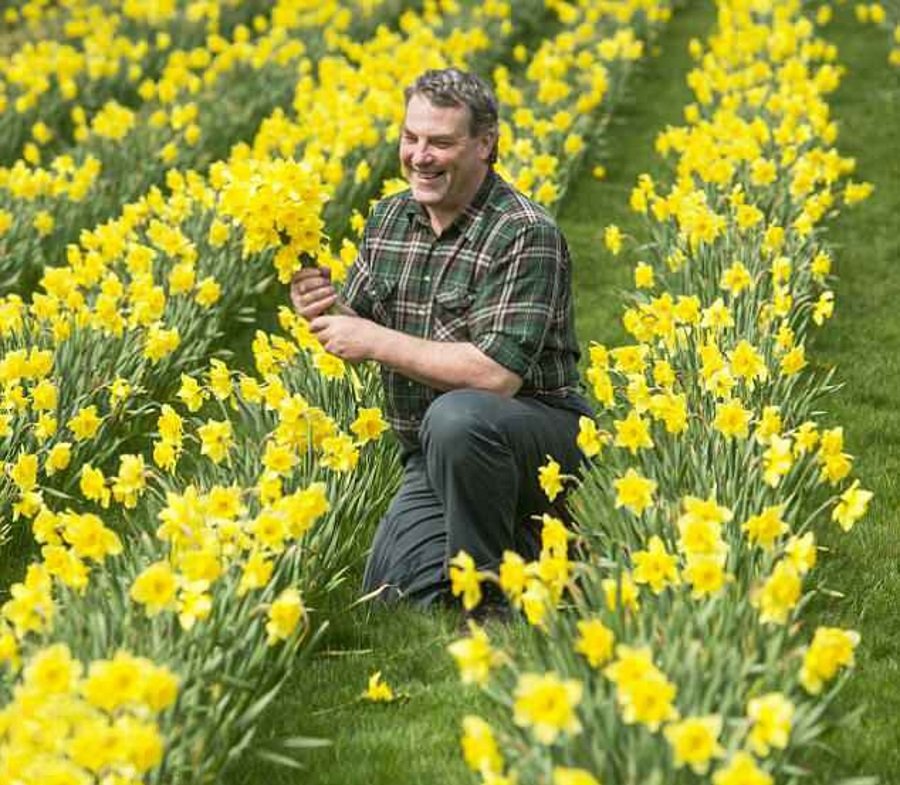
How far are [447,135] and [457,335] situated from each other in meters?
0.51

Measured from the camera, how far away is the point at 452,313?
448cm

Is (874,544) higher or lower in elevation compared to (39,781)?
lower

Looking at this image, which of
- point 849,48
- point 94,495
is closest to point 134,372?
point 94,495

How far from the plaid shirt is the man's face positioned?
0.25 feet

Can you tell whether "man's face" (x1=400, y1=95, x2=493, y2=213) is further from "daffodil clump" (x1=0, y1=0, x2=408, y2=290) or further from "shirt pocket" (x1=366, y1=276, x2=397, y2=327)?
"daffodil clump" (x1=0, y1=0, x2=408, y2=290)

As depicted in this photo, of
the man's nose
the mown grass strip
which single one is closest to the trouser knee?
the man's nose

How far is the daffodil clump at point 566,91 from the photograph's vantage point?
8234 millimetres

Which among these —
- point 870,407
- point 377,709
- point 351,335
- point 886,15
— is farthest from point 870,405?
point 886,15

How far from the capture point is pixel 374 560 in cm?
463

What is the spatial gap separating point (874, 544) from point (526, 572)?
1920 millimetres

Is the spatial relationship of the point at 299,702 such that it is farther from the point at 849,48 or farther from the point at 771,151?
the point at 849,48

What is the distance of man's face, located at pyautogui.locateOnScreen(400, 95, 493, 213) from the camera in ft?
14.3

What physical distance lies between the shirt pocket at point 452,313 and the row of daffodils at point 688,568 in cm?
36

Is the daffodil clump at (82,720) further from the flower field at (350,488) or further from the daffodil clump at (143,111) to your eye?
the daffodil clump at (143,111)
